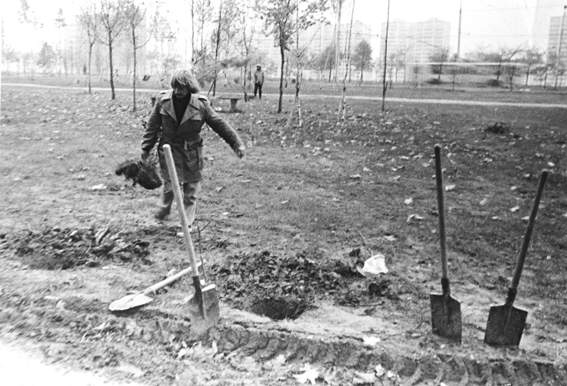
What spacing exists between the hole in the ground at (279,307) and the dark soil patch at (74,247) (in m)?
1.29

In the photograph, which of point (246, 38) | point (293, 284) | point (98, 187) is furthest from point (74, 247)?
point (246, 38)

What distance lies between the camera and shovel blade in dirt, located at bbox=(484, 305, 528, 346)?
353 cm

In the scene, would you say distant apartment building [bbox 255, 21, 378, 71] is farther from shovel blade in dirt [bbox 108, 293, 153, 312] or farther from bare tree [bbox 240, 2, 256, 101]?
shovel blade in dirt [bbox 108, 293, 153, 312]

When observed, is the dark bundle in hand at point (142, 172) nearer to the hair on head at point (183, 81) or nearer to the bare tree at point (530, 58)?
the hair on head at point (183, 81)

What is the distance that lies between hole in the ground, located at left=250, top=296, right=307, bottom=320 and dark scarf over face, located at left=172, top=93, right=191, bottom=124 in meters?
1.96

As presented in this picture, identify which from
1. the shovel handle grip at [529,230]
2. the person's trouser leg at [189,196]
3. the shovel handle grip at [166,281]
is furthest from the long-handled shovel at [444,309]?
the person's trouser leg at [189,196]

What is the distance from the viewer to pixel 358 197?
7.07 m

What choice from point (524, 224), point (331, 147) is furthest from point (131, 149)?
point (524, 224)

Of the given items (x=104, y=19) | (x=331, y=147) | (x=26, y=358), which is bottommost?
(x=26, y=358)

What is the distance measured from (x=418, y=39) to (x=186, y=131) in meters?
41.1

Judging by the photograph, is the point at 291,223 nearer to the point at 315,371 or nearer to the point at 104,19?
the point at 315,371

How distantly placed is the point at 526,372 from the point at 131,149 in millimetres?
8277

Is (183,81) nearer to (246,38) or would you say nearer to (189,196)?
(189,196)

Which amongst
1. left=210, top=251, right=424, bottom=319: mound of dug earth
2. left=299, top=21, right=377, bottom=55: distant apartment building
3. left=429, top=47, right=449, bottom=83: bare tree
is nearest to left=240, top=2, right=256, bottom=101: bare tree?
left=299, top=21, right=377, bottom=55: distant apartment building
